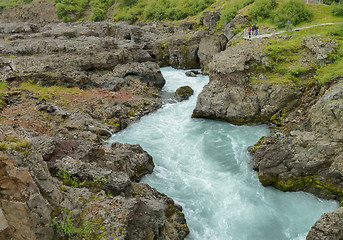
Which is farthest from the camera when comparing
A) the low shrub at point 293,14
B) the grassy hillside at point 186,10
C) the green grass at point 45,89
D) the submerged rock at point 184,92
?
the grassy hillside at point 186,10

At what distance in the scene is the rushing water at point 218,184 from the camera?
43.3ft

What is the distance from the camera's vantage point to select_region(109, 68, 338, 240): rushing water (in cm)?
1319

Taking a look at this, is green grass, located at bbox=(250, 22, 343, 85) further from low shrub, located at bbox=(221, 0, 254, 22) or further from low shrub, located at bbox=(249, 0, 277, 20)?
low shrub, located at bbox=(221, 0, 254, 22)

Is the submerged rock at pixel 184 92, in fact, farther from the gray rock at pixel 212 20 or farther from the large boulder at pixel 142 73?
the gray rock at pixel 212 20

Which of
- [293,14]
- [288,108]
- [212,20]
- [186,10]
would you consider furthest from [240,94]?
[186,10]

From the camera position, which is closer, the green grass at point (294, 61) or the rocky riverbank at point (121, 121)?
the rocky riverbank at point (121, 121)

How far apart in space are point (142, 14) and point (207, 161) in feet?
183

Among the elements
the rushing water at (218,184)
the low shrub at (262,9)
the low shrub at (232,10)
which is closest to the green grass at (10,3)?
the low shrub at (232,10)

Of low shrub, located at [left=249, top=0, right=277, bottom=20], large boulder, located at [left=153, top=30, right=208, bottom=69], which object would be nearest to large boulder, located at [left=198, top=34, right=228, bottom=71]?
large boulder, located at [left=153, top=30, right=208, bottom=69]

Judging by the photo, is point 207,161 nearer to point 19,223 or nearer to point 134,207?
point 134,207

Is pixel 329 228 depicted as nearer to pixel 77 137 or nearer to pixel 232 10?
pixel 77 137

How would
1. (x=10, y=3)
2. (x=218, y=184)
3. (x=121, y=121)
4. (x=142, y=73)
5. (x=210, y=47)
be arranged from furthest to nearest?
(x=10, y=3)
(x=210, y=47)
(x=142, y=73)
(x=121, y=121)
(x=218, y=184)

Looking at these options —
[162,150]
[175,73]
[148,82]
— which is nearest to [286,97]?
[162,150]

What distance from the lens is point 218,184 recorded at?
1630 centimetres
